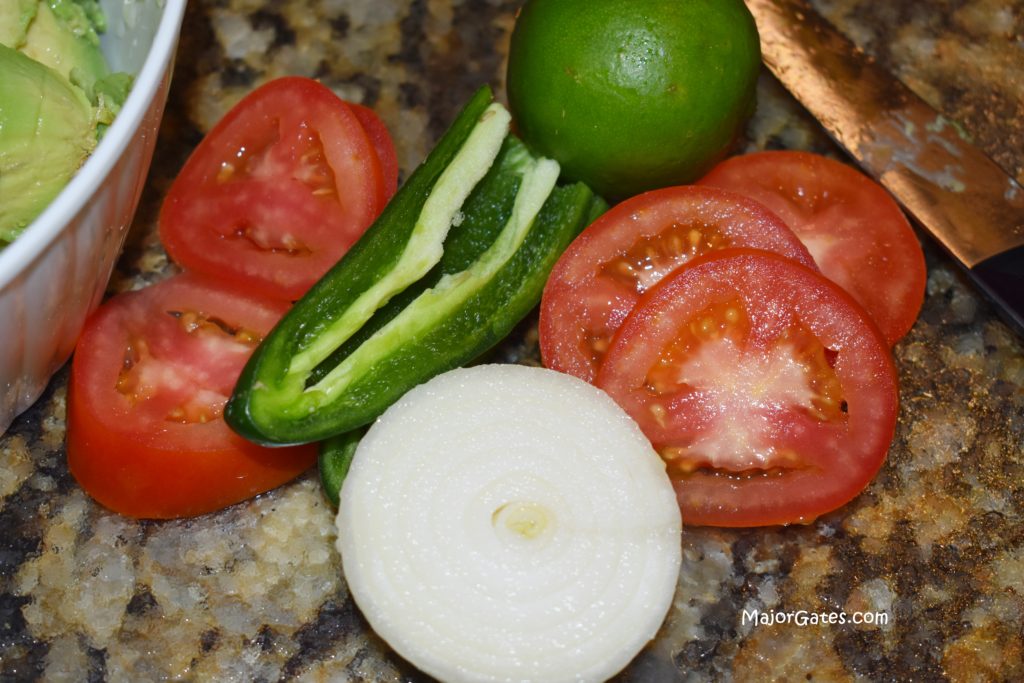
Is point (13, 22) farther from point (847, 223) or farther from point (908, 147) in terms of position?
point (908, 147)

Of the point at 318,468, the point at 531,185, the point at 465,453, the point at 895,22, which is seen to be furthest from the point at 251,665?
the point at 895,22

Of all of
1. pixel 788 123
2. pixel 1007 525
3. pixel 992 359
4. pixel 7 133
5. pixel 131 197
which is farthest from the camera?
pixel 788 123

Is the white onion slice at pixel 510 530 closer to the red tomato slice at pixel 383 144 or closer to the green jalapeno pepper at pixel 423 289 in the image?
the green jalapeno pepper at pixel 423 289

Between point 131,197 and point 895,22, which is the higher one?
point 131,197

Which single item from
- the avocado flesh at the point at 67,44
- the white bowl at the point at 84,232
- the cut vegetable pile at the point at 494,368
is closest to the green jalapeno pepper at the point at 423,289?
the cut vegetable pile at the point at 494,368

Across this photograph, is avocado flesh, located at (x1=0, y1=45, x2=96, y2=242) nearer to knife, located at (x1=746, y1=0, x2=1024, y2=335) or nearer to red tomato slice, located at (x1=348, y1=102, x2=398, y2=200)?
red tomato slice, located at (x1=348, y1=102, x2=398, y2=200)

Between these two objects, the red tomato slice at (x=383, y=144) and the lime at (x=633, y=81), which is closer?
the lime at (x=633, y=81)

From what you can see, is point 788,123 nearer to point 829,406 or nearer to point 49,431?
point 829,406
